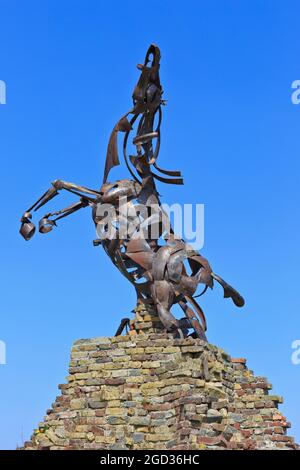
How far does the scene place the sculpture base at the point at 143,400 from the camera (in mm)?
24875

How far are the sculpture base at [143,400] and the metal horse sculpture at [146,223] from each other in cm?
95

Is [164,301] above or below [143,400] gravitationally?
above

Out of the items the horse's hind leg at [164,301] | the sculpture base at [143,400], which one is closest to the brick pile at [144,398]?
the sculpture base at [143,400]

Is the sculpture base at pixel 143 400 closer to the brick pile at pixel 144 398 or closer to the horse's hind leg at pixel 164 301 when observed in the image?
the brick pile at pixel 144 398

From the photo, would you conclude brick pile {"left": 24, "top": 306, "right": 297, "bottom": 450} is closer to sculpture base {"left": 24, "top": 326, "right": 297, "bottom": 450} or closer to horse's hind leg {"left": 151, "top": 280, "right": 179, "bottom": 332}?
sculpture base {"left": 24, "top": 326, "right": 297, "bottom": 450}

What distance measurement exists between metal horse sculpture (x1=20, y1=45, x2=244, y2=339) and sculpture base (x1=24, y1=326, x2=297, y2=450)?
0.95 m

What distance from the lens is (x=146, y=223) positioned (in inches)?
1121

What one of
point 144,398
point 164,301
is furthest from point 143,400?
point 164,301

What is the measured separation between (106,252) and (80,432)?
16.0 ft

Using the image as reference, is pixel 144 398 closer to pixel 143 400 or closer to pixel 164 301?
pixel 143 400

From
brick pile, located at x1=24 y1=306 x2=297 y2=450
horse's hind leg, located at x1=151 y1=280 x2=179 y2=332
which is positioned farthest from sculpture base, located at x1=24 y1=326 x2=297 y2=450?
horse's hind leg, located at x1=151 y1=280 x2=179 y2=332

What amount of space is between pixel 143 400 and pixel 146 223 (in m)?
4.96

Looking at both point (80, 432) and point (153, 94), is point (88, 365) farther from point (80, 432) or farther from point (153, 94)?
point (153, 94)

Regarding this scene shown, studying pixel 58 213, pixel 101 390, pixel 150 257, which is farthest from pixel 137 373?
pixel 58 213
